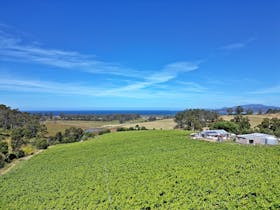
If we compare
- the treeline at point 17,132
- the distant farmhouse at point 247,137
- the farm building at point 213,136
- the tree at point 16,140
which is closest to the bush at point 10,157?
the treeline at point 17,132

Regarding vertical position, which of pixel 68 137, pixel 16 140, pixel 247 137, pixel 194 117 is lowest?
pixel 68 137

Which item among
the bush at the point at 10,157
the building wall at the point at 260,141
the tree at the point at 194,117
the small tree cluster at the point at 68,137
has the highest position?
the tree at the point at 194,117

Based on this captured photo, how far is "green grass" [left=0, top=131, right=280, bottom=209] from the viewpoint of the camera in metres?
13.8

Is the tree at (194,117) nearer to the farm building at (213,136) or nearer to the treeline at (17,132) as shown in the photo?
the farm building at (213,136)

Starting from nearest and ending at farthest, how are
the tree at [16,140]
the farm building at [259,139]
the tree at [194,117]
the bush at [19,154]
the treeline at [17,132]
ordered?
the farm building at [259,139], the bush at [19,154], the treeline at [17,132], the tree at [16,140], the tree at [194,117]

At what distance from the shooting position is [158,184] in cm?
1769

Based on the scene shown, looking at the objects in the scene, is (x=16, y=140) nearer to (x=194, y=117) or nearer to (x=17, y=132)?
(x=17, y=132)

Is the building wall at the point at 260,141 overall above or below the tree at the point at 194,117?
below

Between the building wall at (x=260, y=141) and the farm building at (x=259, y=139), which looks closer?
the building wall at (x=260, y=141)

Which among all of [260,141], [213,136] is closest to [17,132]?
[213,136]

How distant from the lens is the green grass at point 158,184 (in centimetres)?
1376

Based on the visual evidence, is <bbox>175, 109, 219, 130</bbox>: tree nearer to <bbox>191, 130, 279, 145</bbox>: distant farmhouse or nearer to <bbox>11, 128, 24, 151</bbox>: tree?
<bbox>191, 130, 279, 145</bbox>: distant farmhouse

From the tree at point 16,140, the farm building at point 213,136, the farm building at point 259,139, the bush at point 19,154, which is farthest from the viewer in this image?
the tree at point 16,140

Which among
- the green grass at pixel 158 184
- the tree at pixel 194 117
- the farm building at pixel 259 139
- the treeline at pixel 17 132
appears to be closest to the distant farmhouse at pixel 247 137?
the farm building at pixel 259 139
